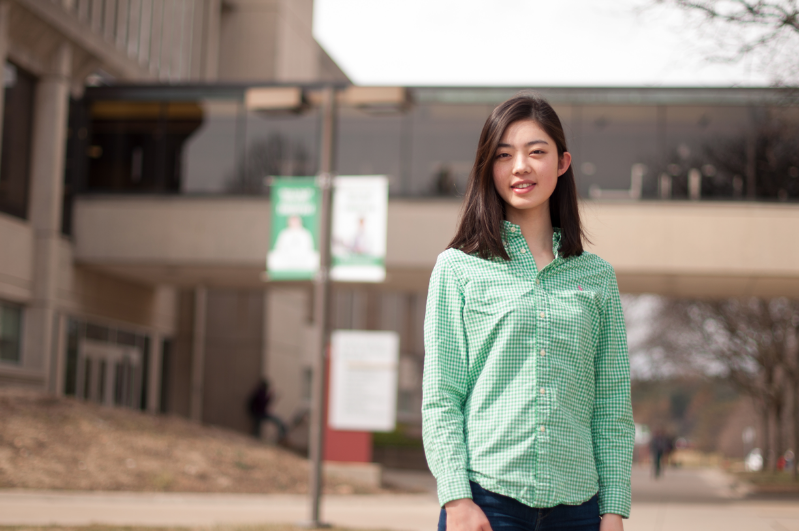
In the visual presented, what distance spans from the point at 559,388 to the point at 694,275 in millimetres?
20285

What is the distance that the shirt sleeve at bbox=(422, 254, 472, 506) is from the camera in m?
2.38

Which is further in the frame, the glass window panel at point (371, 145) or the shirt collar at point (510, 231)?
the glass window panel at point (371, 145)

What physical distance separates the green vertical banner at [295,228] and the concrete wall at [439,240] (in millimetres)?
9106

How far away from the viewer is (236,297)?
104ft

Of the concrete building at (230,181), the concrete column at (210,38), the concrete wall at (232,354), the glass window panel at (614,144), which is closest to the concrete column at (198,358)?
the concrete wall at (232,354)

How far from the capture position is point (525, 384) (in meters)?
2.44

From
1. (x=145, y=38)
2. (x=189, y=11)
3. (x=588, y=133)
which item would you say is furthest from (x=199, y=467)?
(x=189, y=11)

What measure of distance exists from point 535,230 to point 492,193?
0.59 ft

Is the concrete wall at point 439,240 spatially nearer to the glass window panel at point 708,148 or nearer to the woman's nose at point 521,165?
the glass window panel at point 708,148

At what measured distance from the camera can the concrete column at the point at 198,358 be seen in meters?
30.3

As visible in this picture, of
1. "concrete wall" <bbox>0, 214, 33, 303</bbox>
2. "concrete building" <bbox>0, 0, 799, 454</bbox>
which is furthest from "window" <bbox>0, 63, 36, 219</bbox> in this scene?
"concrete wall" <bbox>0, 214, 33, 303</bbox>

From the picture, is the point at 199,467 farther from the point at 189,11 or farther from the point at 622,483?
the point at 189,11

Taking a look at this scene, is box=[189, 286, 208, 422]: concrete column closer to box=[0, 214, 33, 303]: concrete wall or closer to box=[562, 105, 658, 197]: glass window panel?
box=[0, 214, 33, 303]: concrete wall

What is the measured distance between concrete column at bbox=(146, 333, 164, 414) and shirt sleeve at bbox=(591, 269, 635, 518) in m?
27.2
